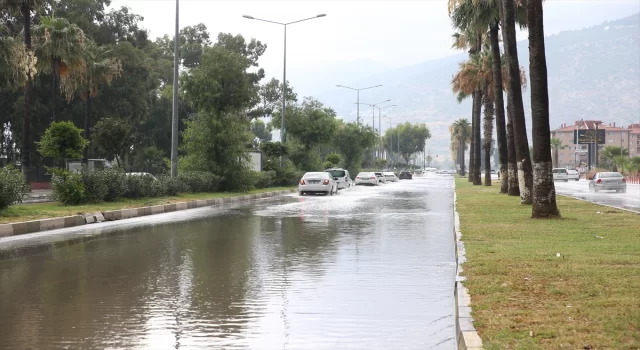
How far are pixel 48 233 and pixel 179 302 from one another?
10365mm

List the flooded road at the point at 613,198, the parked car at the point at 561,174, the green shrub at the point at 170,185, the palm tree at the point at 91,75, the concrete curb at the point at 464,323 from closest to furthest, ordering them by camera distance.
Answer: the concrete curb at the point at 464,323, the flooded road at the point at 613,198, the green shrub at the point at 170,185, the palm tree at the point at 91,75, the parked car at the point at 561,174

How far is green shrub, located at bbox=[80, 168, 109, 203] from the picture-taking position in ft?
84.5

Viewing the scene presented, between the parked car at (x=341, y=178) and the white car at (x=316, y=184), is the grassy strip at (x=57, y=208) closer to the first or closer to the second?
the white car at (x=316, y=184)

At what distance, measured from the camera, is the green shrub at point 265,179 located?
45.2 m

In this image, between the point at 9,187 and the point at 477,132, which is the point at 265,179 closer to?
the point at 477,132

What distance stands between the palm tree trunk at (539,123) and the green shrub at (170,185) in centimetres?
1722

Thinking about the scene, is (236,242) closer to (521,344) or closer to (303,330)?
(303,330)

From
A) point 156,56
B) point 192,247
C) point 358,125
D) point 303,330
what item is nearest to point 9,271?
point 192,247

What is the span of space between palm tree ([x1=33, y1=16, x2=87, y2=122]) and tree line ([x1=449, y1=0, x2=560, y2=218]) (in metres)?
21.0

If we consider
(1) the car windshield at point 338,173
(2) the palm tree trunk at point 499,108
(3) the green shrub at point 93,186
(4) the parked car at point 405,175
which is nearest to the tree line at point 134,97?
(1) the car windshield at point 338,173

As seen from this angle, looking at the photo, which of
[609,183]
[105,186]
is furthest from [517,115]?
[609,183]

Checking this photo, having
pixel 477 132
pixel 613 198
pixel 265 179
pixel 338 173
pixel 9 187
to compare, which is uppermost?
pixel 477 132

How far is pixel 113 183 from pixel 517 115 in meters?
14.1

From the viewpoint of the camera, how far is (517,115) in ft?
81.9
